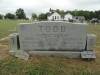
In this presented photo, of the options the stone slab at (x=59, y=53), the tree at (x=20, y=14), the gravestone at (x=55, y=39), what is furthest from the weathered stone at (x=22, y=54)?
the tree at (x=20, y=14)

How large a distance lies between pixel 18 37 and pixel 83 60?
7.68 feet

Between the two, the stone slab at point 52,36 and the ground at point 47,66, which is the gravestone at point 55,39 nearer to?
the stone slab at point 52,36

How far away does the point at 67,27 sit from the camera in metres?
9.09

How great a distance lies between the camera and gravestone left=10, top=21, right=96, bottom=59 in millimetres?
9094

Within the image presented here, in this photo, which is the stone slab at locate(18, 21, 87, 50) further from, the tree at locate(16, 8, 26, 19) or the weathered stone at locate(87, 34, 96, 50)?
the tree at locate(16, 8, 26, 19)

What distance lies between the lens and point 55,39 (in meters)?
9.18

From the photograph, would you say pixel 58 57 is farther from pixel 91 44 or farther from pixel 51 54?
pixel 91 44

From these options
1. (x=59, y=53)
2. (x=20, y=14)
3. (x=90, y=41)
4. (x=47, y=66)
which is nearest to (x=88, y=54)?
(x=90, y=41)

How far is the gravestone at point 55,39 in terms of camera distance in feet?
29.8

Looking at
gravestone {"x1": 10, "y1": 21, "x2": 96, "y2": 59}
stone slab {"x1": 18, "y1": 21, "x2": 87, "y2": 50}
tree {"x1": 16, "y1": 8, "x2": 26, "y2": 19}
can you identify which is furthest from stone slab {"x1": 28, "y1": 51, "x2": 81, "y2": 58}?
tree {"x1": 16, "y1": 8, "x2": 26, "y2": 19}

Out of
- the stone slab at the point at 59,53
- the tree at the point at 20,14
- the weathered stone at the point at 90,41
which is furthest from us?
the tree at the point at 20,14

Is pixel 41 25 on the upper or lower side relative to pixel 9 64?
upper

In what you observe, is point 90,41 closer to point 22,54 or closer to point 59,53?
point 59,53

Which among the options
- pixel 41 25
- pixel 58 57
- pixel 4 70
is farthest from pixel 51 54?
pixel 4 70
